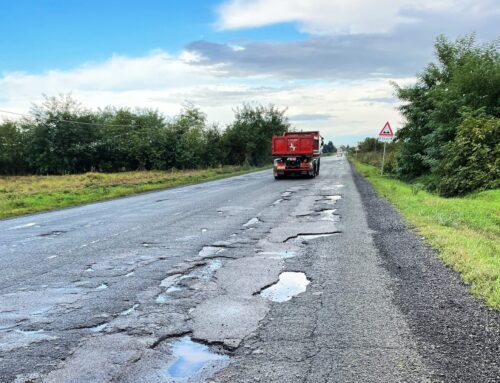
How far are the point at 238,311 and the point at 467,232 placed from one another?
5.60m

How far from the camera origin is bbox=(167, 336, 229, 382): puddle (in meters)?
3.40

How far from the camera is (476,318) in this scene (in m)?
4.24

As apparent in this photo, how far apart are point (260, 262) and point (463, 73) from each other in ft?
48.7

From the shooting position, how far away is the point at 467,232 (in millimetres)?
8367

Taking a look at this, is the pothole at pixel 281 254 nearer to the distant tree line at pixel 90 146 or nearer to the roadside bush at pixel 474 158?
the roadside bush at pixel 474 158

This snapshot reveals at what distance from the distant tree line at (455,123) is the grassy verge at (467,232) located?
142cm

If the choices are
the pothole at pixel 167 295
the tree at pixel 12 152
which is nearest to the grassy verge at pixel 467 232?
the pothole at pixel 167 295

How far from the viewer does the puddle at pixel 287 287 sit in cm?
514

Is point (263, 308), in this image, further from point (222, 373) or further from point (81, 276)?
point (81, 276)

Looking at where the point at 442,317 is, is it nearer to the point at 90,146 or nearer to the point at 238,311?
the point at 238,311

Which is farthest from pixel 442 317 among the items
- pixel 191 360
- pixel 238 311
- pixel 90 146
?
pixel 90 146

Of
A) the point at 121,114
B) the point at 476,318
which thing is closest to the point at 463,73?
the point at 476,318

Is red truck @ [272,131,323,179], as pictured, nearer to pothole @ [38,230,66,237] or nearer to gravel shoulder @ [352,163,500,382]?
pothole @ [38,230,66,237]

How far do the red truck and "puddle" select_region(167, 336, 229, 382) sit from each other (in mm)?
22441
